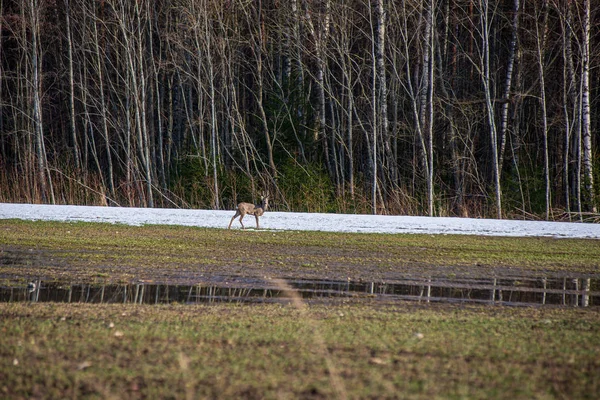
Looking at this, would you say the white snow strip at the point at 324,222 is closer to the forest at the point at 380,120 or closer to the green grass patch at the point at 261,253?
the green grass patch at the point at 261,253

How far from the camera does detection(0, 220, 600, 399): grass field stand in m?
4.96

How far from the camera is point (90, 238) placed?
55.2 ft

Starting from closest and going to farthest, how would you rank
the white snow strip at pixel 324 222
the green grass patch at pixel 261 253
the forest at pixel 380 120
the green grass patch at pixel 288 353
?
the green grass patch at pixel 288 353 → the green grass patch at pixel 261 253 → the white snow strip at pixel 324 222 → the forest at pixel 380 120

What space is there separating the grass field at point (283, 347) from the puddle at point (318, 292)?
539mm

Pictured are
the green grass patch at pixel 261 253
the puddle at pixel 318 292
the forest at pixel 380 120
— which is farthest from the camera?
the forest at pixel 380 120

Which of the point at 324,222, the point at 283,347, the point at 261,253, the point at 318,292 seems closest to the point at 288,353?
the point at 283,347

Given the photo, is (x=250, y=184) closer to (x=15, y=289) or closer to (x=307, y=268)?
(x=307, y=268)

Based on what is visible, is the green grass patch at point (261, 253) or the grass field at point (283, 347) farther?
the green grass patch at point (261, 253)

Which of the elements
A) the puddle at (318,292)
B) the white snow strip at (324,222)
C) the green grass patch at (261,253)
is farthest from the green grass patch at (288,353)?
the white snow strip at (324,222)

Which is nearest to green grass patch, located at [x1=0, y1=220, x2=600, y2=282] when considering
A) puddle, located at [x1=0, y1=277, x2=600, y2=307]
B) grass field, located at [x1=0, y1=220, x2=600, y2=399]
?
grass field, located at [x1=0, y1=220, x2=600, y2=399]

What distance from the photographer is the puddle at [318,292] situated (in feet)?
29.9

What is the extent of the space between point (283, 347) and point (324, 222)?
1598 cm

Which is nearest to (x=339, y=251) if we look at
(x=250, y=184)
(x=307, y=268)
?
(x=307, y=268)

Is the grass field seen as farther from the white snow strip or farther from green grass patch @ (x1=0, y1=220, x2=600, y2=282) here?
the white snow strip
